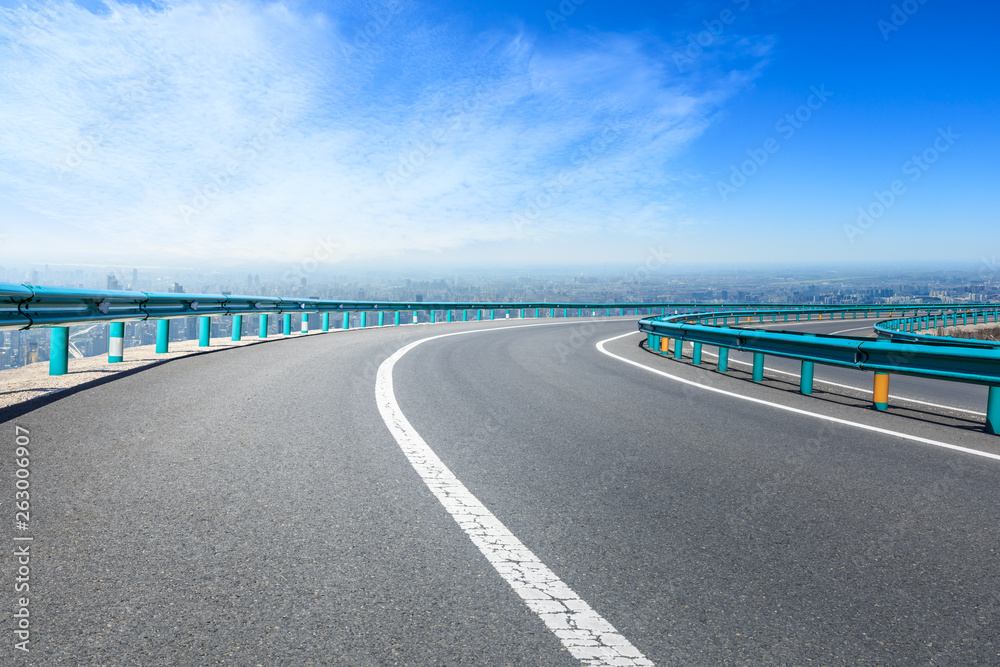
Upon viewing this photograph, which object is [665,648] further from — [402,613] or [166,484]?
[166,484]

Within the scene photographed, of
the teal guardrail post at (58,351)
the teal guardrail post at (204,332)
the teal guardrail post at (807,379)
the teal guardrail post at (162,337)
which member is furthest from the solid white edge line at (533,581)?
the teal guardrail post at (204,332)

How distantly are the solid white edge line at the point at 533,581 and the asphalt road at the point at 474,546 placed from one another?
0.06 m

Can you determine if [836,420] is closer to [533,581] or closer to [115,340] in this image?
[533,581]

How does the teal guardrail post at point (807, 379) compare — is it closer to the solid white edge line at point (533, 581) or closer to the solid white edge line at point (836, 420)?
the solid white edge line at point (836, 420)

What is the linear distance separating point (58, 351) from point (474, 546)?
8669 mm

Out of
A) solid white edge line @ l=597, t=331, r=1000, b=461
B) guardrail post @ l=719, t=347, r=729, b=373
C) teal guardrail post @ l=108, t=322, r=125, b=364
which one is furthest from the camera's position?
guardrail post @ l=719, t=347, r=729, b=373

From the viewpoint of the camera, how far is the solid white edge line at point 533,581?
2.54 meters

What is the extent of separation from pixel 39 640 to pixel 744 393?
30.2ft

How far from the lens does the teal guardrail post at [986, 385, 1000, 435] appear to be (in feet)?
23.9

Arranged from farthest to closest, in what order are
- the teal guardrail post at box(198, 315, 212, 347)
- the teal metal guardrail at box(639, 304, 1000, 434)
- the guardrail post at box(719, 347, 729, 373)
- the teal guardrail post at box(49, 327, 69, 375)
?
the teal guardrail post at box(198, 315, 212, 347), the guardrail post at box(719, 347, 729, 373), the teal guardrail post at box(49, 327, 69, 375), the teal metal guardrail at box(639, 304, 1000, 434)

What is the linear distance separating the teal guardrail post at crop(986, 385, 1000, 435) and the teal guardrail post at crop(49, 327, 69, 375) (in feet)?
38.2

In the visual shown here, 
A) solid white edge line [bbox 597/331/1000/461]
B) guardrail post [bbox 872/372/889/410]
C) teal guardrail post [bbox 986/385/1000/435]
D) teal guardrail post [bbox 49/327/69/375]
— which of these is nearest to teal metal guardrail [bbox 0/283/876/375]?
teal guardrail post [bbox 49/327/69/375]

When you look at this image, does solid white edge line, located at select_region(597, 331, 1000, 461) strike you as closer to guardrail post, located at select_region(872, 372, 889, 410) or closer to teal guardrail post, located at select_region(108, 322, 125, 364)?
guardrail post, located at select_region(872, 372, 889, 410)

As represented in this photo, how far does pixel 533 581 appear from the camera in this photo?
3.15 metres
